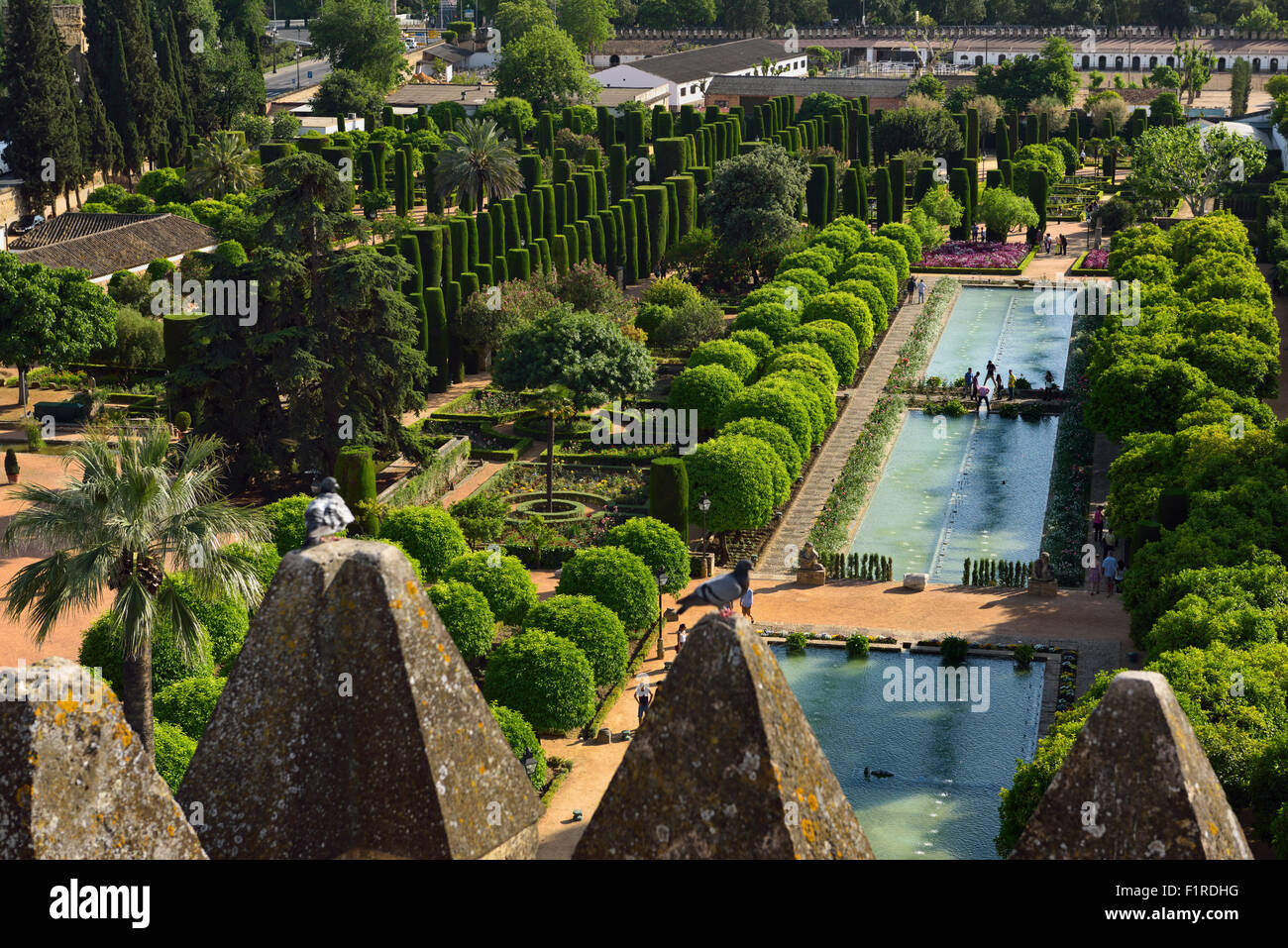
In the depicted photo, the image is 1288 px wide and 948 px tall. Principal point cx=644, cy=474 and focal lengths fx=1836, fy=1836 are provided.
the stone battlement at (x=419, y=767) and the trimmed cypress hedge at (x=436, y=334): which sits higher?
the stone battlement at (x=419, y=767)

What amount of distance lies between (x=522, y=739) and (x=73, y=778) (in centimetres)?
2244

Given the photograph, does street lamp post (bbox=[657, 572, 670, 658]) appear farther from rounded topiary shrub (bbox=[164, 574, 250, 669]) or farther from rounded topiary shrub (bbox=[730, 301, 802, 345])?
rounded topiary shrub (bbox=[730, 301, 802, 345])

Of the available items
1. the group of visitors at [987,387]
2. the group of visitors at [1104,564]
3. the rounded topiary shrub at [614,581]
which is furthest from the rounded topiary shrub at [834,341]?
the rounded topiary shrub at [614,581]

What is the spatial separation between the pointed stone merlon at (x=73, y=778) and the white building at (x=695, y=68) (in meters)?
122

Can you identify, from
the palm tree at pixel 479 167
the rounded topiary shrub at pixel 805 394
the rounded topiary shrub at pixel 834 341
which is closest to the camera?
the rounded topiary shrub at pixel 805 394

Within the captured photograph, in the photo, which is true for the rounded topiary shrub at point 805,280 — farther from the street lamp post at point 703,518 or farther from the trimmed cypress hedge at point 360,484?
the trimmed cypress hedge at point 360,484

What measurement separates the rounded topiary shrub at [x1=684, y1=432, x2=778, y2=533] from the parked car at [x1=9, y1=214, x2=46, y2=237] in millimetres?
47747

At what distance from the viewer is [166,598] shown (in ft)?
88.9

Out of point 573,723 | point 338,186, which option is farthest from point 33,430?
point 573,723

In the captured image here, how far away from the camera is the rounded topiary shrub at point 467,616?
132ft

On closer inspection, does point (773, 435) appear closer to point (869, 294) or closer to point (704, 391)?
point (704, 391)

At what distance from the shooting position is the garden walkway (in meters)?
52.5

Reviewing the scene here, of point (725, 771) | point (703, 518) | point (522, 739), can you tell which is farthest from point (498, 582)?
point (725, 771)

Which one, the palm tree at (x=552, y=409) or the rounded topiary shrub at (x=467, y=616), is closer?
the rounded topiary shrub at (x=467, y=616)
